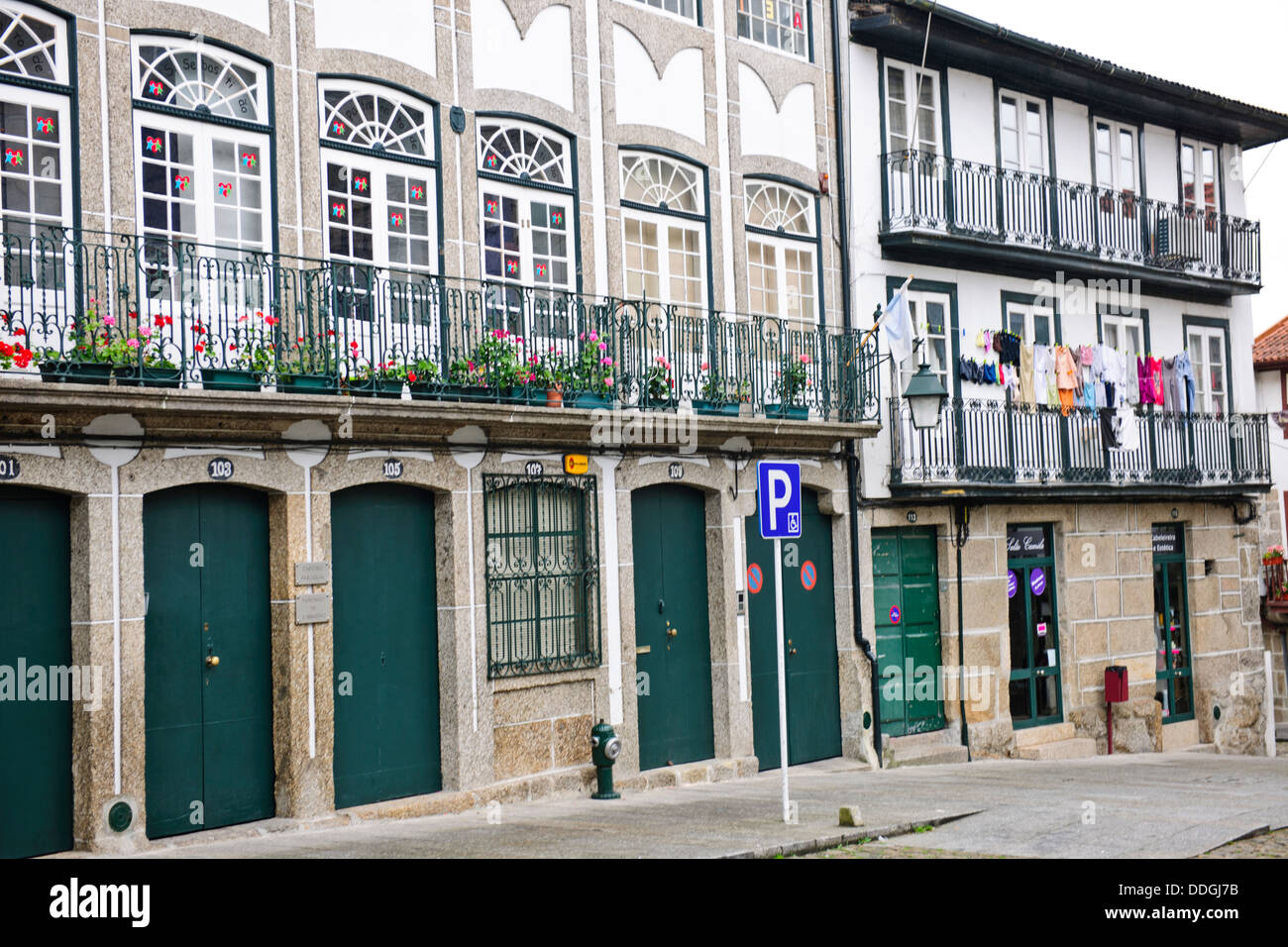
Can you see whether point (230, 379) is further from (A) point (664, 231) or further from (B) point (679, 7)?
(B) point (679, 7)

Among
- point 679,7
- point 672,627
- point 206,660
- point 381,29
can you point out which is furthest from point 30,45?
→ point 672,627

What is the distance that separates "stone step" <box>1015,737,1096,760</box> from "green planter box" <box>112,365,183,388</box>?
12.4 metres

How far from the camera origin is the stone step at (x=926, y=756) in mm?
17844

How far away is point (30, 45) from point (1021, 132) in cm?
1383

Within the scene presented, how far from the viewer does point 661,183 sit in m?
16.2

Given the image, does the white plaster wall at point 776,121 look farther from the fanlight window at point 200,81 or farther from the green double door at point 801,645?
the fanlight window at point 200,81

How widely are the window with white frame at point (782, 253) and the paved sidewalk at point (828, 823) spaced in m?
5.34

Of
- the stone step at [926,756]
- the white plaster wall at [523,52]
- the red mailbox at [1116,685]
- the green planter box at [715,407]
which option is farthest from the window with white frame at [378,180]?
the red mailbox at [1116,685]

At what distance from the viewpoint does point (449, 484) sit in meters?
13.7

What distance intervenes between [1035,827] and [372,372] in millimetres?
6606
